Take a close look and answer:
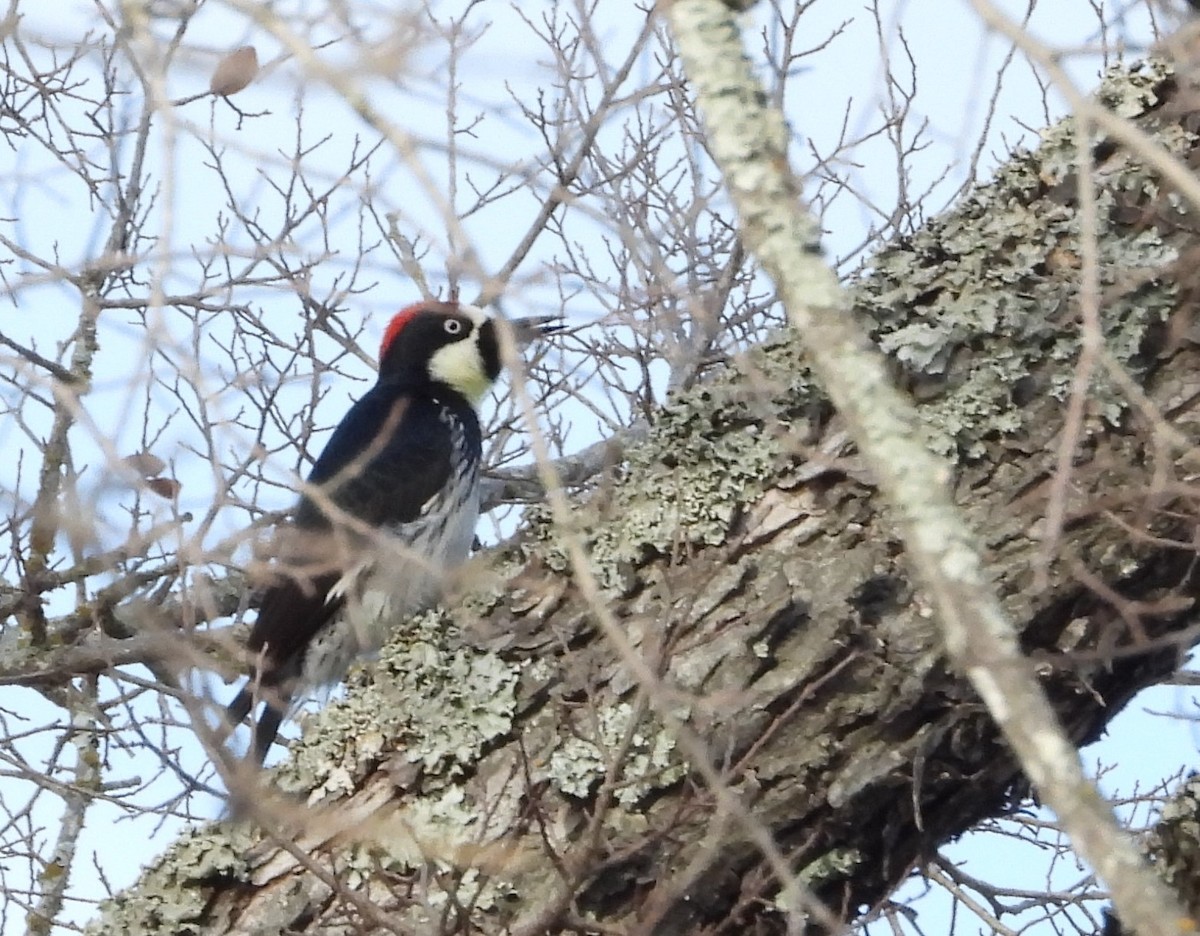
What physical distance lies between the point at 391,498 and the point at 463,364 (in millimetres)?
826

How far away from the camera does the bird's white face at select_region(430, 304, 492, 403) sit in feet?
18.1

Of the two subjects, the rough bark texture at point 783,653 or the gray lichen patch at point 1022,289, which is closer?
the rough bark texture at point 783,653

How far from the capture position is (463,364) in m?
5.58

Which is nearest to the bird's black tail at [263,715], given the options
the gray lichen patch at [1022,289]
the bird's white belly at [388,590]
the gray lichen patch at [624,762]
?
the bird's white belly at [388,590]

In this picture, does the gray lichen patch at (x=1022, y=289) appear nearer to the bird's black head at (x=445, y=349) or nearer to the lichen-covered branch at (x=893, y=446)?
the lichen-covered branch at (x=893, y=446)

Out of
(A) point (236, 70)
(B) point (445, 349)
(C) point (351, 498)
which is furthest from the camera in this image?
(B) point (445, 349)

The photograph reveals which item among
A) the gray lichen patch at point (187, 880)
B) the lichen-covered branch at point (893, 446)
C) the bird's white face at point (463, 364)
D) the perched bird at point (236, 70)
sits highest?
the bird's white face at point (463, 364)

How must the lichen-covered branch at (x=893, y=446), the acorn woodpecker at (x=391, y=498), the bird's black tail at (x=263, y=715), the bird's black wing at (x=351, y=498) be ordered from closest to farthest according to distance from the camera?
the lichen-covered branch at (x=893, y=446), the bird's black tail at (x=263, y=715), the acorn woodpecker at (x=391, y=498), the bird's black wing at (x=351, y=498)

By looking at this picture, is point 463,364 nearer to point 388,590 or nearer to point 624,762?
point 388,590

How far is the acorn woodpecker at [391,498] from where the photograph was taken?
4.12 meters

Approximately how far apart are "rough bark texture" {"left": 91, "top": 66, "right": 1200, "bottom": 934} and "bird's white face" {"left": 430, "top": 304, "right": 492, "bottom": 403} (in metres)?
2.64

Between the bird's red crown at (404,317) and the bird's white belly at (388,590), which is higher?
the bird's red crown at (404,317)

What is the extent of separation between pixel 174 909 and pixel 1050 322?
1.83 meters

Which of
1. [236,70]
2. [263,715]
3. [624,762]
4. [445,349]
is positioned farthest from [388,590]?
[236,70]
